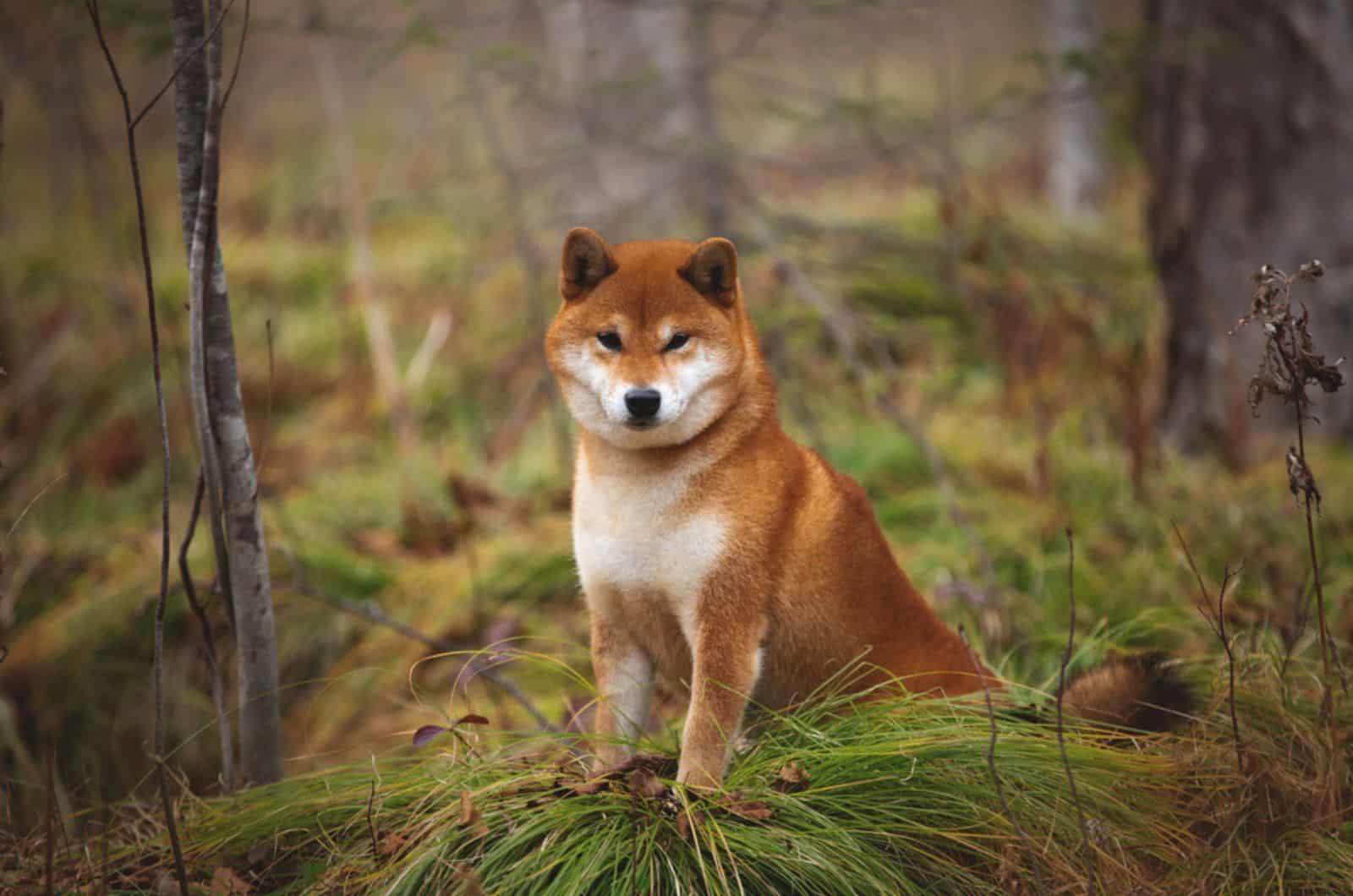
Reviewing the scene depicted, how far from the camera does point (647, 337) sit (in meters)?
2.32

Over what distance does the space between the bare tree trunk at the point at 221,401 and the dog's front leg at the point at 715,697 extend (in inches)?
42.8

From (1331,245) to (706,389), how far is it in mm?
3975

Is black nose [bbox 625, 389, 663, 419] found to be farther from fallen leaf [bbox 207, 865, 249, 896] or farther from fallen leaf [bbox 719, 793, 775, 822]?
fallen leaf [bbox 207, 865, 249, 896]

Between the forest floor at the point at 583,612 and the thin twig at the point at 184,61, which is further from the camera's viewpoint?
the forest floor at the point at 583,612

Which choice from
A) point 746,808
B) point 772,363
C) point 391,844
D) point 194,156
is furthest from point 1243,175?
point 391,844

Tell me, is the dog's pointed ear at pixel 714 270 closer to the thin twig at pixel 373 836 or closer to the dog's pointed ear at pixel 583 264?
the dog's pointed ear at pixel 583 264

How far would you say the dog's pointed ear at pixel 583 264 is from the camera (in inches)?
91.7

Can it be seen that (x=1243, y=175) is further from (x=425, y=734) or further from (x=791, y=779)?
(x=425, y=734)

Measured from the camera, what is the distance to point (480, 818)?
85.8 inches

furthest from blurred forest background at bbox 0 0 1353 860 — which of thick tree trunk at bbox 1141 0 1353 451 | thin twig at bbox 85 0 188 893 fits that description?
thin twig at bbox 85 0 188 893

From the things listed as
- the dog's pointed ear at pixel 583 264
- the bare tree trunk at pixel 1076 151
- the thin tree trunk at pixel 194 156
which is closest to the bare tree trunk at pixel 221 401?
the thin tree trunk at pixel 194 156

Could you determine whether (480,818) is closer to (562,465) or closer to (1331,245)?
(562,465)

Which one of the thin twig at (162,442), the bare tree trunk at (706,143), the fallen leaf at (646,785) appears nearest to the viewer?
the thin twig at (162,442)

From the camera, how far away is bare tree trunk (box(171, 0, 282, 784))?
2369 millimetres
